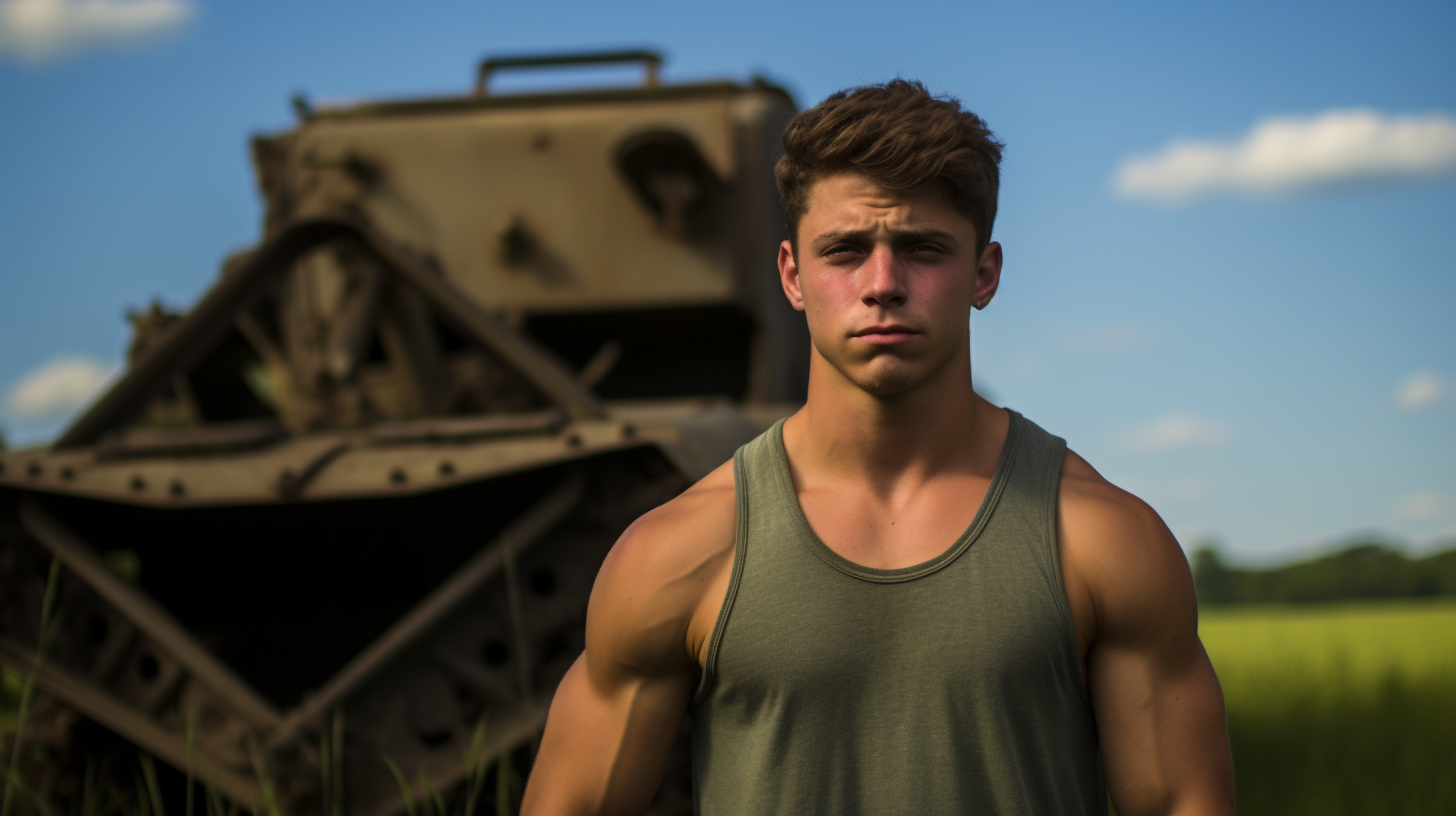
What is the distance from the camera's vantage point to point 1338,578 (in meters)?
10.1

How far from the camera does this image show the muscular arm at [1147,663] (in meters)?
1.73

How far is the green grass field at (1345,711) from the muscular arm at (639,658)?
124 inches

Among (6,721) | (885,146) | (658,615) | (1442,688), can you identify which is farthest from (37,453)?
(1442,688)

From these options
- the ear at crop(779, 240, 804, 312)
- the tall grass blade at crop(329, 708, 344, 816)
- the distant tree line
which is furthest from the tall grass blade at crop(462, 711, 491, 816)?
the distant tree line

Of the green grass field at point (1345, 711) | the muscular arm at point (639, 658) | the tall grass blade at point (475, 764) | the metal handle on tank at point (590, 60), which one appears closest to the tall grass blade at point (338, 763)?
the tall grass blade at point (475, 764)

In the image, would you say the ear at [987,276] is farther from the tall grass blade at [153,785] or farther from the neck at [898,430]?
the tall grass blade at [153,785]

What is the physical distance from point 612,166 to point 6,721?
4789mm

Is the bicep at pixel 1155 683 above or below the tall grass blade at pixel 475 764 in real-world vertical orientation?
above

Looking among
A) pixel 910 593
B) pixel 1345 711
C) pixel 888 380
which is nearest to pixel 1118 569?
pixel 910 593

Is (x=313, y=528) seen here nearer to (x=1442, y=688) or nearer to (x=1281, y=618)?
(x=1442, y=688)

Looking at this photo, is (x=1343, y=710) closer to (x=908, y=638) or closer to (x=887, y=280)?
(x=908, y=638)

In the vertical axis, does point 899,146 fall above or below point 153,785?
above

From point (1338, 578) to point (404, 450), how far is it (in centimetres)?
858

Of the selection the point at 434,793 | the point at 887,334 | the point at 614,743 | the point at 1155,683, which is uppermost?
the point at 887,334
